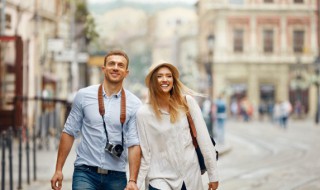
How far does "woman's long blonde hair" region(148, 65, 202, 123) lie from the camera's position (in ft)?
18.7

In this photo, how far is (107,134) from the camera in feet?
18.8

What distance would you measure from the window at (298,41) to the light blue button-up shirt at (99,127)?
57365mm

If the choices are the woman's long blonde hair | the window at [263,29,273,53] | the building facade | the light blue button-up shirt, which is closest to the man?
the light blue button-up shirt

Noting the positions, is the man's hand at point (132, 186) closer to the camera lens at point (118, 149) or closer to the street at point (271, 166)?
the camera lens at point (118, 149)

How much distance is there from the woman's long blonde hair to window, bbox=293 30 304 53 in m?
57.3

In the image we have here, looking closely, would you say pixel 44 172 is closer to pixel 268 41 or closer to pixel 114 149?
pixel 114 149

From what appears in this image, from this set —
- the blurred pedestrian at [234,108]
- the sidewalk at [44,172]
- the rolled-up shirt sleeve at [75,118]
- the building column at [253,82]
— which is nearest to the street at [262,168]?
the sidewalk at [44,172]

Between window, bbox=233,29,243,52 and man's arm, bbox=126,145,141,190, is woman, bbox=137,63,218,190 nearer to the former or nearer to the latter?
man's arm, bbox=126,145,141,190

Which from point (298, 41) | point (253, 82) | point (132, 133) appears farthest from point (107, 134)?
point (298, 41)

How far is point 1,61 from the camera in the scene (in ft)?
73.8

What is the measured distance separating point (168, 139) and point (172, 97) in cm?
33

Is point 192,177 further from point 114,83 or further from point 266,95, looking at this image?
point 266,95

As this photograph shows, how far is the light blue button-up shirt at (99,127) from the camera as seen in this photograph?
5.74 metres

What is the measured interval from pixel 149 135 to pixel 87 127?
480 mm
